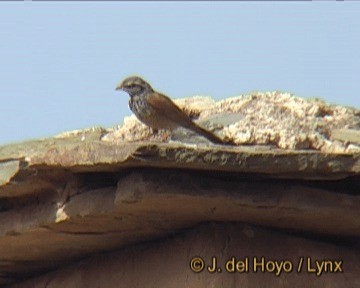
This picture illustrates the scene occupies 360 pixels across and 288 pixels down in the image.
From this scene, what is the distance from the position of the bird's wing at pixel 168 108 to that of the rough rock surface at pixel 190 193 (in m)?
0.09

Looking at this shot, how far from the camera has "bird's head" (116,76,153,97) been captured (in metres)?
4.79

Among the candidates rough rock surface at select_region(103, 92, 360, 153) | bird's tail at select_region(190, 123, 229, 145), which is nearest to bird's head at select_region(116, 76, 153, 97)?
rough rock surface at select_region(103, 92, 360, 153)

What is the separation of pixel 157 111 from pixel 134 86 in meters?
0.44

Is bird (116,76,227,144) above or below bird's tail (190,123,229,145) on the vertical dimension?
above

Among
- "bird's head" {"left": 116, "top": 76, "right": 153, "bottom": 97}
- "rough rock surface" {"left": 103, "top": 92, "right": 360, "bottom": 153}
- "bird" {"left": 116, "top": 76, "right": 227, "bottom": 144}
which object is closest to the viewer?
"rough rock surface" {"left": 103, "top": 92, "right": 360, "bottom": 153}

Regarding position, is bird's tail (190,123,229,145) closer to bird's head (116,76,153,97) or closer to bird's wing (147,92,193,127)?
bird's wing (147,92,193,127)

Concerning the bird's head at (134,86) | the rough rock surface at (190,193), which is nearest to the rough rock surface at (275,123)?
the rough rock surface at (190,193)

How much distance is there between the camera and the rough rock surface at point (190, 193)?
3.74 metres

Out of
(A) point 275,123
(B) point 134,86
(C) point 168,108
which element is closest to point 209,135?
(A) point 275,123

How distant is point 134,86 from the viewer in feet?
16.0

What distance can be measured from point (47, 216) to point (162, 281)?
477 mm

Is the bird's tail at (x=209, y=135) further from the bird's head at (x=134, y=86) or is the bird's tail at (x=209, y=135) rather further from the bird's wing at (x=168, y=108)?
the bird's head at (x=134, y=86)

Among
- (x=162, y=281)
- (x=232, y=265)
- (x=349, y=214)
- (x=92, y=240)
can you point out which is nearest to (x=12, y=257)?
(x=92, y=240)

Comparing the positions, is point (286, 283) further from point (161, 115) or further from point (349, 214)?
point (161, 115)
